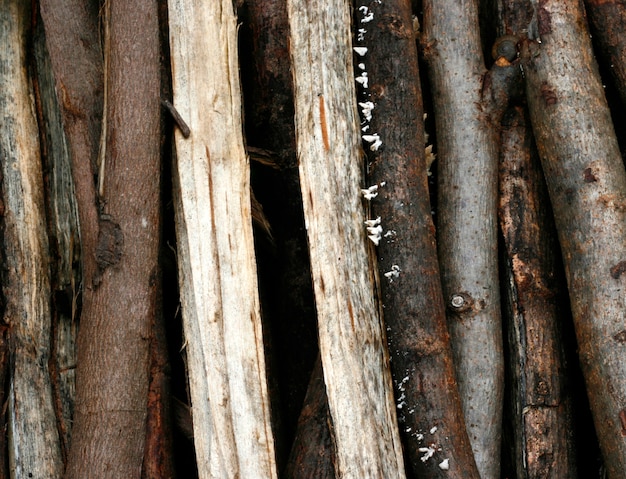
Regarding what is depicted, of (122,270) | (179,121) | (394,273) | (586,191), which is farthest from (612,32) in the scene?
(122,270)

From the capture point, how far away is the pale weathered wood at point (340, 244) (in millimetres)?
2262

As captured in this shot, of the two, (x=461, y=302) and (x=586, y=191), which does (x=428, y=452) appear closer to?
(x=461, y=302)

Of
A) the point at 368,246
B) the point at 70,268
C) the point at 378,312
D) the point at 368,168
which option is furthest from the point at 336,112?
the point at 70,268

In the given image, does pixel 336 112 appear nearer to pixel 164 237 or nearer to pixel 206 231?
pixel 206 231

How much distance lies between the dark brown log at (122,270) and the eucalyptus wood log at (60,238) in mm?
388

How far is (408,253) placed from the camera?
8.23 feet

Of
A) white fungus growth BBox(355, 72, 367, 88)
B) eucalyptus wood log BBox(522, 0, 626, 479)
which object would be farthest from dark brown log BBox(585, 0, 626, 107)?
white fungus growth BBox(355, 72, 367, 88)

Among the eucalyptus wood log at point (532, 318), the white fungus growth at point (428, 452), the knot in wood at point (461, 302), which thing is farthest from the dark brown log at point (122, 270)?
the eucalyptus wood log at point (532, 318)

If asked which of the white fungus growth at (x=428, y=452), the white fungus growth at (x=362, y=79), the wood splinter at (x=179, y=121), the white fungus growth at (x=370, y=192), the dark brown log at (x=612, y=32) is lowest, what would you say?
the white fungus growth at (x=428, y=452)

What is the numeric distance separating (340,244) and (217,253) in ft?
1.21

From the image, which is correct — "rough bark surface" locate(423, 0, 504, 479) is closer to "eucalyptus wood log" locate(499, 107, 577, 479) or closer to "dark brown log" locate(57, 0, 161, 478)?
"eucalyptus wood log" locate(499, 107, 577, 479)

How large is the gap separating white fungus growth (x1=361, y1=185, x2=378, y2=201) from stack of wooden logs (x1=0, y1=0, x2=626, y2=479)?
1 centimetres

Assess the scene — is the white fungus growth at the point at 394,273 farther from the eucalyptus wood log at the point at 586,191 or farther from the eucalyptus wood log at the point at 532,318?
the eucalyptus wood log at the point at 586,191

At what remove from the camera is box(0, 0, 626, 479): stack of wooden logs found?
91.9 inches
